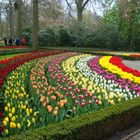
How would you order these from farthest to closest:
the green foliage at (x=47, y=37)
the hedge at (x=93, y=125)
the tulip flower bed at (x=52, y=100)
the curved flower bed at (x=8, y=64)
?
the green foliage at (x=47, y=37)
the curved flower bed at (x=8, y=64)
the tulip flower bed at (x=52, y=100)
the hedge at (x=93, y=125)

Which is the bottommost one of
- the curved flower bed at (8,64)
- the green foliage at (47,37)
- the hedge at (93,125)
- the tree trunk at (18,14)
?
the hedge at (93,125)

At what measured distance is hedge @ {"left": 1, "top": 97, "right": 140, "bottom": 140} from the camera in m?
4.90

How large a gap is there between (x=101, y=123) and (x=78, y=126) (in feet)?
2.08

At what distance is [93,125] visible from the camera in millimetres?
5672

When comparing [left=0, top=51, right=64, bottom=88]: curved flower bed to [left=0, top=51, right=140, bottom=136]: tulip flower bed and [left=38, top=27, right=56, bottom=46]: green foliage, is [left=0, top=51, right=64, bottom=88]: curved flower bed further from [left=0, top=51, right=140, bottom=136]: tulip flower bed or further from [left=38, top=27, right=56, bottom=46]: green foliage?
[left=38, top=27, right=56, bottom=46]: green foliage

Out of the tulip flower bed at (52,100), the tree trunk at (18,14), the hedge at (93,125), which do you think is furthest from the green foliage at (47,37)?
the hedge at (93,125)

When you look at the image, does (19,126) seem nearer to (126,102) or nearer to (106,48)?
(126,102)

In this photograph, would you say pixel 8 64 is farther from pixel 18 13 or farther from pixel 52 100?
pixel 18 13

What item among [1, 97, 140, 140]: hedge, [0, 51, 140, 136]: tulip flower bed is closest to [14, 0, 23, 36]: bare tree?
[0, 51, 140, 136]: tulip flower bed

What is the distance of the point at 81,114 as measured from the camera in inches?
247

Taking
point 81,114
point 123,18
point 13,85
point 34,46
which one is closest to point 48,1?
point 123,18

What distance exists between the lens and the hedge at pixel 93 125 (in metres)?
4.90

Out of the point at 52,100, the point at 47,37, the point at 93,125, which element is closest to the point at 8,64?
the point at 52,100

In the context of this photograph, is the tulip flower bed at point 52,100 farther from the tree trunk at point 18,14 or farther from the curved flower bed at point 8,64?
the tree trunk at point 18,14
